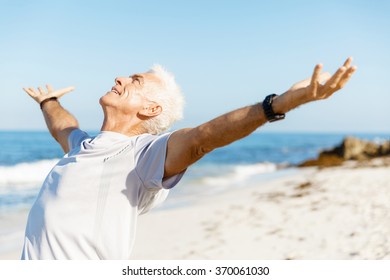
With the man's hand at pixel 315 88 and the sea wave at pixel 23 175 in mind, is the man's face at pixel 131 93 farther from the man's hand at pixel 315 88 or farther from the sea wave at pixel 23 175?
the sea wave at pixel 23 175

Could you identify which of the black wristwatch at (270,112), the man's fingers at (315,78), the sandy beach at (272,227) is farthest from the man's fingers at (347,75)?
the sandy beach at (272,227)

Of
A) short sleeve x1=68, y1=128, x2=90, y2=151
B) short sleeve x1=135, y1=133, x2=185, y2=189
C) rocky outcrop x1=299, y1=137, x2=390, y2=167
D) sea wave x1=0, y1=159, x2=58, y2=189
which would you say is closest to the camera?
short sleeve x1=135, y1=133, x2=185, y2=189

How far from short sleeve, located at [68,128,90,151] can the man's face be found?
41 cm

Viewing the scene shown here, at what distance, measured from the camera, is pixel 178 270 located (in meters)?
4.21

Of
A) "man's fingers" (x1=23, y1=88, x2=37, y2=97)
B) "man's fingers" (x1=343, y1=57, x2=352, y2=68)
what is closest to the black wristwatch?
"man's fingers" (x1=343, y1=57, x2=352, y2=68)

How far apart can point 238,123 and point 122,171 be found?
669 mm

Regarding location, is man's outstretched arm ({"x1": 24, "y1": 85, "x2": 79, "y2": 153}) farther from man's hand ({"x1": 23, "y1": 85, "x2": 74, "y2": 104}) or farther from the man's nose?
the man's nose

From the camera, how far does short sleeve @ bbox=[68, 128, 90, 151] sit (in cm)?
318

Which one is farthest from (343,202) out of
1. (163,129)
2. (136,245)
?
(163,129)

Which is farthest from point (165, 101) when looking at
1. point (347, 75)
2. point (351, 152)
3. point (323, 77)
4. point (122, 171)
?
point (351, 152)

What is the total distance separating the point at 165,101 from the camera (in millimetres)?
2855

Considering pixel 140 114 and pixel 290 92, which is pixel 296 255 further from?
pixel 290 92

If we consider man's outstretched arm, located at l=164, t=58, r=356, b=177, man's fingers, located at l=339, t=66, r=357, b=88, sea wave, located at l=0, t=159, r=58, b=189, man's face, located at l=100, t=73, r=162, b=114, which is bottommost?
sea wave, located at l=0, t=159, r=58, b=189

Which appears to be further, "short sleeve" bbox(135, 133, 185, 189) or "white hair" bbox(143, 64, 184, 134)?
"white hair" bbox(143, 64, 184, 134)
